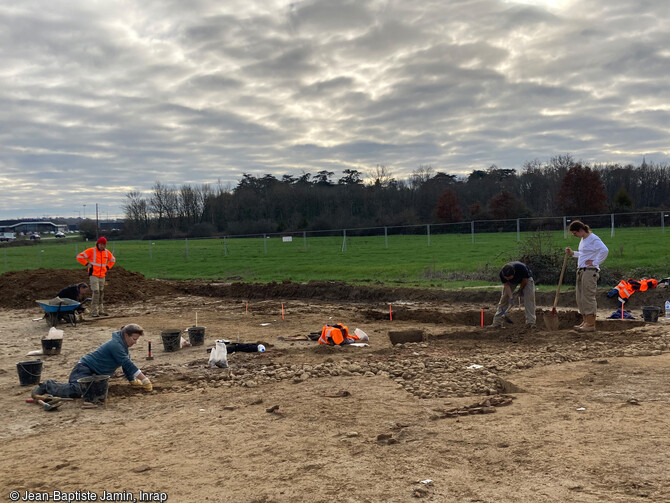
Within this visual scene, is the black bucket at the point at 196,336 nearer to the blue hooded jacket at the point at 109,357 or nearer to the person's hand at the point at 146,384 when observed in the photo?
the person's hand at the point at 146,384

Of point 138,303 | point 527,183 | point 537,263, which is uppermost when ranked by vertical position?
point 527,183

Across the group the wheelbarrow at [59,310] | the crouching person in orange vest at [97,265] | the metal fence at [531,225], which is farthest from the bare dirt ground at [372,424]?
the metal fence at [531,225]

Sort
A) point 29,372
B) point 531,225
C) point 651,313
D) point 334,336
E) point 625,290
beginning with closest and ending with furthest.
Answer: point 29,372, point 334,336, point 651,313, point 625,290, point 531,225

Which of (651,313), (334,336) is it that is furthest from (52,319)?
(651,313)

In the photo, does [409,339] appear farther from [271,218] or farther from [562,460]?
[271,218]

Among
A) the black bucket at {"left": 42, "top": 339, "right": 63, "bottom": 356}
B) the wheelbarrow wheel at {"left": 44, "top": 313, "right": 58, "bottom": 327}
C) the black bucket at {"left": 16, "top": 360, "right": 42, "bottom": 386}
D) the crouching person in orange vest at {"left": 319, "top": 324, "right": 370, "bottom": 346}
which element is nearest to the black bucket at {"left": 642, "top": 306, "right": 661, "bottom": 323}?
the crouching person in orange vest at {"left": 319, "top": 324, "right": 370, "bottom": 346}

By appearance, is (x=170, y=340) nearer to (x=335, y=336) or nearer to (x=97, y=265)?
(x=335, y=336)

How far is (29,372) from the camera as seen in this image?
8.50 m

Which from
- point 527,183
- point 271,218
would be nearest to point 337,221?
point 271,218

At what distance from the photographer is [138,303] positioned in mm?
19281

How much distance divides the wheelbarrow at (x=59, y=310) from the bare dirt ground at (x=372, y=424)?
2.25 metres

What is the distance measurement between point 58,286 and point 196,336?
12.2m

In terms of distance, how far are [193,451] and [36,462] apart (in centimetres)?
148

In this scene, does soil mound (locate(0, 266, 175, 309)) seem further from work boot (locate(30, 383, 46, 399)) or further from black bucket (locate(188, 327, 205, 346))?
work boot (locate(30, 383, 46, 399))
